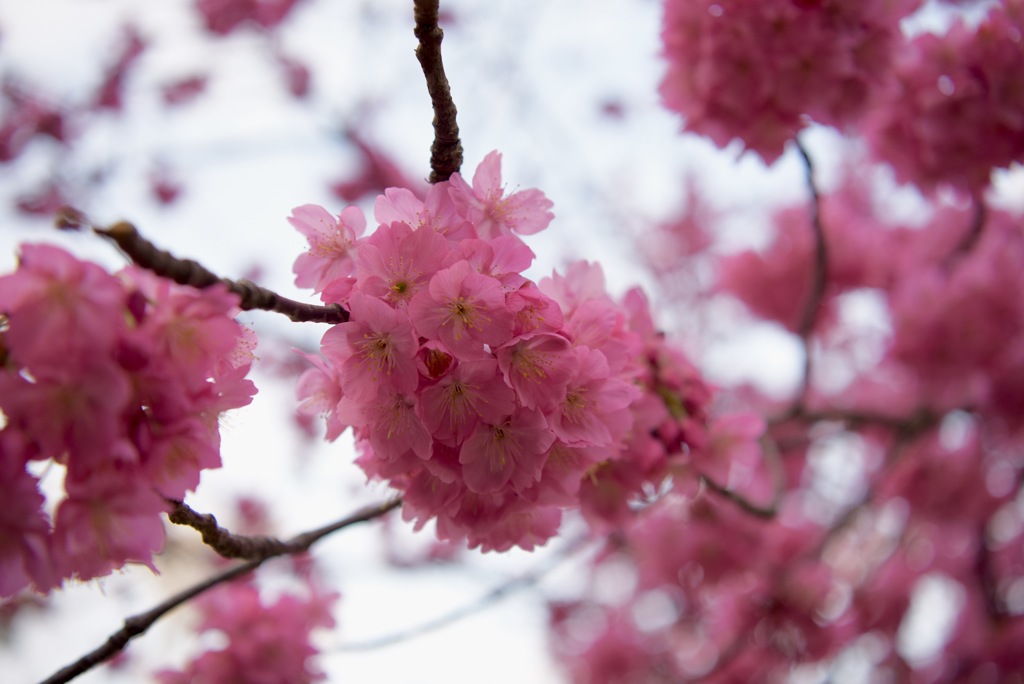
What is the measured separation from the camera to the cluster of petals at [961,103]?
2020 millimetres

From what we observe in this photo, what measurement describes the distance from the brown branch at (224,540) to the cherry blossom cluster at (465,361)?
0.84 ft

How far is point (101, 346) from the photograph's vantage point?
77cm

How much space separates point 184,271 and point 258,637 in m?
1.54

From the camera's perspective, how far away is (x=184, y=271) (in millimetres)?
814

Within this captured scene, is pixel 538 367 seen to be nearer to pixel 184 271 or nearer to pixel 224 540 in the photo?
pixel 184 271

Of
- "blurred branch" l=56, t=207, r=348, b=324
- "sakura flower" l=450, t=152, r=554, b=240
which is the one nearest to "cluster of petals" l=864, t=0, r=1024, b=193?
"sakura flower" l=450, t=152, r=554, b=240

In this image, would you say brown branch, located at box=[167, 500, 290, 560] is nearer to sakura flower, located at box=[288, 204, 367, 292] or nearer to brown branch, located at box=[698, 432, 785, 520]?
sakura flower, located at box=[288, 204, 367, 292]

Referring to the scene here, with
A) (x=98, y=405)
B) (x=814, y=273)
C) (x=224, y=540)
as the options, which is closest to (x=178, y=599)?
(x=224, y=540)

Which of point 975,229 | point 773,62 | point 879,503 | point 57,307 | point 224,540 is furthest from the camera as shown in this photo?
point 879,503

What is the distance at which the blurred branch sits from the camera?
744 millimetres

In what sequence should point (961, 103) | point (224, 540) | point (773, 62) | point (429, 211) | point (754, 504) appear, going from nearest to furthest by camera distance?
point (429, 211) → point (224, 540) → point (773, 62) → point (961, 103) → point (754, 504)

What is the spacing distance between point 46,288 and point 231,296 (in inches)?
7.7

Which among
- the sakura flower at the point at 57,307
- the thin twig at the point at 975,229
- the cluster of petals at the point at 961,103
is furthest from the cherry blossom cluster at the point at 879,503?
the sakura flower at the point at 57,307

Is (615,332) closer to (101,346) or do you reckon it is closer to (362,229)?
(362,229)
